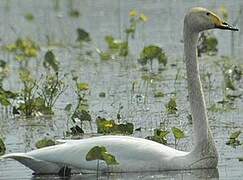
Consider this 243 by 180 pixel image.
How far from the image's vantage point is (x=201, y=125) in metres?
8.91

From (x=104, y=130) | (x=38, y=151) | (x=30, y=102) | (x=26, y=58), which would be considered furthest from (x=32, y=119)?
(x=26, y=58)

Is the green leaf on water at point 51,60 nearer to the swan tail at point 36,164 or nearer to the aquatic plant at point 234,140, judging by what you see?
the aquatic plant at point 234,140

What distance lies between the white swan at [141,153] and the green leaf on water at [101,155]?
0.19 metres

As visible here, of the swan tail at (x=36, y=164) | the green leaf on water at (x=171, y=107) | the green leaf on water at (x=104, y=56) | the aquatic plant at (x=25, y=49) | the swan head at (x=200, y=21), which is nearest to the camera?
the swan tail at (x=36, y=164)

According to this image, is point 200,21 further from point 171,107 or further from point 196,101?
point 171,107

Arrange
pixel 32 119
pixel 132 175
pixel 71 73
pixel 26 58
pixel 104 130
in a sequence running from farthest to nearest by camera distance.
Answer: pixel 26 58, pixel 71 73, pixel 32 119, pixel 104 130, pixel 132 175

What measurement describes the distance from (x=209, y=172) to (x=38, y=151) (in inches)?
54.1

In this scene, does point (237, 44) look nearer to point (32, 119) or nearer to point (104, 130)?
point (32, 119)

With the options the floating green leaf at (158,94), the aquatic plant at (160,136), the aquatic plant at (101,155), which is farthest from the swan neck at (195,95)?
the floating green leaf at (158,94)

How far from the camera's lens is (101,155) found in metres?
8.45

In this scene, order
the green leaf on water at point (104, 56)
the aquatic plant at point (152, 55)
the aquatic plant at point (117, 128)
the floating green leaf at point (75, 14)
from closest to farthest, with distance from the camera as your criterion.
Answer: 1. the aquatic plant at point (117, 128)
2. the aquatic plant at point (152, 55)
3. the green leaf on water at point (104, 56)
4. the floating green leaf at point (75, 14)

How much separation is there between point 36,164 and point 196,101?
1.39 metres

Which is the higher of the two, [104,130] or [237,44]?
[237,44]

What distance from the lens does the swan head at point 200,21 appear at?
912 cm
